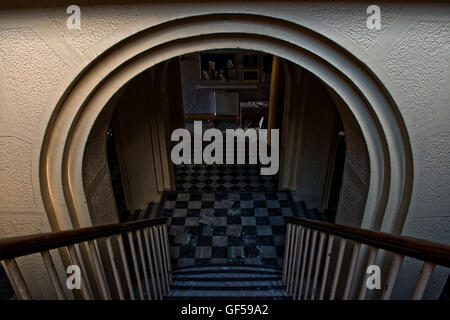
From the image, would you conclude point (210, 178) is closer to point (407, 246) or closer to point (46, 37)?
point (46, 37)

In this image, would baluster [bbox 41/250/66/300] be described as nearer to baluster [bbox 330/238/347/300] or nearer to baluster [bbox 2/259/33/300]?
baluster [bbox 2/259/33/300]

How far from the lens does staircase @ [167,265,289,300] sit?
3.62 meters

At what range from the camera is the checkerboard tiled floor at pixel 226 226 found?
4762 mm

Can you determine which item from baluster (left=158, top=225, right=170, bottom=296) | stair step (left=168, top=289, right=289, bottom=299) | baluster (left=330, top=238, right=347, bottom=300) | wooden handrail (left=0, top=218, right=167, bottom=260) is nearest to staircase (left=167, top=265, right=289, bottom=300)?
stair step (left=168, top=289, right=289, bottom=299)

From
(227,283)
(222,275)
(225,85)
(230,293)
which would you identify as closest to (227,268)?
(222,275)

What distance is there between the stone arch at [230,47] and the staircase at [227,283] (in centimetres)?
176

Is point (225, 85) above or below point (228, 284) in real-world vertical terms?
above

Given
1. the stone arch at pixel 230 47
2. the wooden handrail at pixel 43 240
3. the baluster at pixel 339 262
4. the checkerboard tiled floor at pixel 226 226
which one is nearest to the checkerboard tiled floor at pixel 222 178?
the checkerboard tiled floor at pixel 226 226

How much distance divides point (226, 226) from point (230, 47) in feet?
12.2

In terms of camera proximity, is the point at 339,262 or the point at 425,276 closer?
the point at 425,276

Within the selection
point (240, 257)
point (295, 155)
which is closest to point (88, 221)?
point (240, 257)

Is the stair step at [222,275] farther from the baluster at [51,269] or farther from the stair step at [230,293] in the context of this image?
the baluster at [51,269]

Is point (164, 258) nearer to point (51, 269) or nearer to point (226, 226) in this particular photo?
point (226, 226)

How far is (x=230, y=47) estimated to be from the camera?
2.33m
